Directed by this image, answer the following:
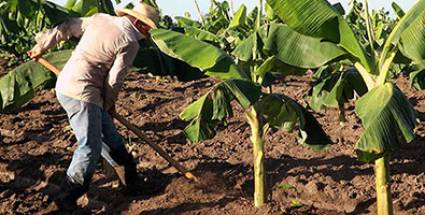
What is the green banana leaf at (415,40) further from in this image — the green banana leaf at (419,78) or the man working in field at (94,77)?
the green banana leaf at (419,78)

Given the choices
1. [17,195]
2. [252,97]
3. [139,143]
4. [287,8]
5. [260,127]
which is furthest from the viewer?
[139,143]

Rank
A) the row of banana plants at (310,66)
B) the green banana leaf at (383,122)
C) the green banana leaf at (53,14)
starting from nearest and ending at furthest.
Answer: the green banana leaf at (383,122) → the row of banana plants at (310,66) → the green banana leaf at (53,14)

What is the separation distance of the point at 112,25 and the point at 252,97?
4.69 ft

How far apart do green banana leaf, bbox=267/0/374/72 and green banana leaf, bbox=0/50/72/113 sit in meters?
2.59

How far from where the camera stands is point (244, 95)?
4.54 metres

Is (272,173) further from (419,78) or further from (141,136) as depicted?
(419,78)

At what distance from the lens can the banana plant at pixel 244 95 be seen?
4.66m

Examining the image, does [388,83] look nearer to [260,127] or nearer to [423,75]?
[260,127]

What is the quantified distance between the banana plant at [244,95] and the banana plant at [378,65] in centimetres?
20

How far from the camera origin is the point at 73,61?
17.5ft

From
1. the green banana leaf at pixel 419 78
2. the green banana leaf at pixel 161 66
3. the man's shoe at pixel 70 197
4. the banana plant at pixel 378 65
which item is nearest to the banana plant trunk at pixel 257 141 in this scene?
the banana plant at pixel 378 65

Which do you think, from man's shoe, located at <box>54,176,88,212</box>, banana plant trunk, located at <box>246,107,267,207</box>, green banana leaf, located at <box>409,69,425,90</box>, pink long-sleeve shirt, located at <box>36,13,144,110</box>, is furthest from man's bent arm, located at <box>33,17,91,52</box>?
green banana leaf, located at <box>409,69,425,90</box>

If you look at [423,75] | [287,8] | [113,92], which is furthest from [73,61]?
[423,75]

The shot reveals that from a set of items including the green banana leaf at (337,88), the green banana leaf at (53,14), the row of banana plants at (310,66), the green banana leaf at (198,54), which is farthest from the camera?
the green banana leaf at (53,14)
